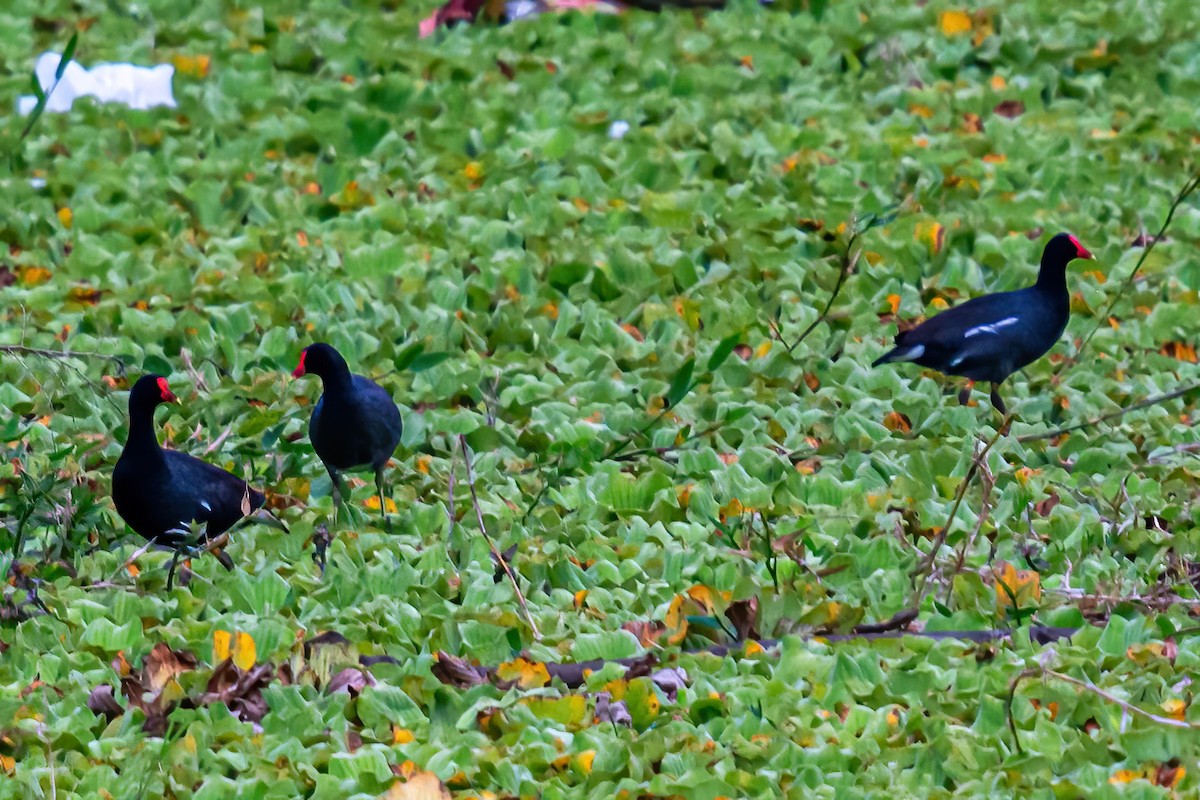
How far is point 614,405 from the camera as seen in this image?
20.6ft

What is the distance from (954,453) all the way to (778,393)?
75 cm

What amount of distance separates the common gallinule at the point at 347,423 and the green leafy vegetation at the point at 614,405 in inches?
6.0

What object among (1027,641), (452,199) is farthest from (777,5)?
(1027,641)

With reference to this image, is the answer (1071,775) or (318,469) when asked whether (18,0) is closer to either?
(318,469)

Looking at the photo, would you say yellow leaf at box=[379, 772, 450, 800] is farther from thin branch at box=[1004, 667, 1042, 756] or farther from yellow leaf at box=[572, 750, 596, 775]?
thin branch at box=[1004, 667, 1042, 756]

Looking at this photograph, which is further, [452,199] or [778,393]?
[452,199]

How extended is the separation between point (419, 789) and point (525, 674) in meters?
0.55

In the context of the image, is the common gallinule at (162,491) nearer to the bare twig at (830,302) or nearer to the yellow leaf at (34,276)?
the bare twig at (830,302)

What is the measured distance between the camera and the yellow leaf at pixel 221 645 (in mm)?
4566

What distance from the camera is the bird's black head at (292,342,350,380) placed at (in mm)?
5590

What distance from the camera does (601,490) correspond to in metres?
5.71

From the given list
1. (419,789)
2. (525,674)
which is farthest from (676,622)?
(419,789)

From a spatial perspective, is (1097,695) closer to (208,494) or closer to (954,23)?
(208,494)

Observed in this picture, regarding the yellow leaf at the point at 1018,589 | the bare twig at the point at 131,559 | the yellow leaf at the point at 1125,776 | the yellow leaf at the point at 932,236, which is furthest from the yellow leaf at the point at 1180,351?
the bare twig at the point at 131,559
